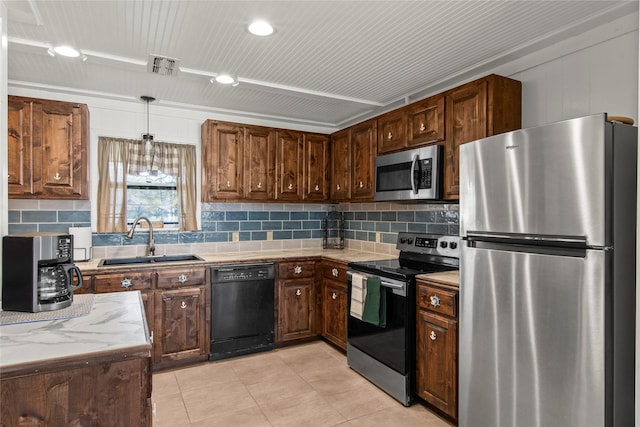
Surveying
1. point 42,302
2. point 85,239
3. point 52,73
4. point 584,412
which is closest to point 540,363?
point 584,412

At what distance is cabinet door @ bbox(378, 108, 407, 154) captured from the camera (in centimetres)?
335

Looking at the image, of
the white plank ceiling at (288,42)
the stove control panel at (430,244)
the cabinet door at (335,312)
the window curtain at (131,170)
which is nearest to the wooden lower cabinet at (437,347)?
the stove control panel at (430,244)

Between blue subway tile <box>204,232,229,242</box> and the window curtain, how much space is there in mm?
163

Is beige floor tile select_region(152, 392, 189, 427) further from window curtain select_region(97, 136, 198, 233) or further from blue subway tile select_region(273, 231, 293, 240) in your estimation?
blue subway tile select_region(273, 231, 293, 240)

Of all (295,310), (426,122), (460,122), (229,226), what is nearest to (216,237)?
(229,226)

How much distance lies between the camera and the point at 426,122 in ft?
10.1

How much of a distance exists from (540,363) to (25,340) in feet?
7.00

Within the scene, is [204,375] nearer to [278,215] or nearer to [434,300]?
[278,215]

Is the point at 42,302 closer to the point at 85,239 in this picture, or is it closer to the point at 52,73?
the point at 85,239

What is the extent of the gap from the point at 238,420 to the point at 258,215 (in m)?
2.29

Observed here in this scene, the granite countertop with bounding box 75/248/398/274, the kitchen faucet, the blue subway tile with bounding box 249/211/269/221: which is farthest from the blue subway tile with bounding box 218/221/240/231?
the kitchen faucet

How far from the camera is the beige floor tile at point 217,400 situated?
2.65 metres

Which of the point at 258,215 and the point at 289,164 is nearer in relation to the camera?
the point at 289,164

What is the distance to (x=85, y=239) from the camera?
11.1 ft
